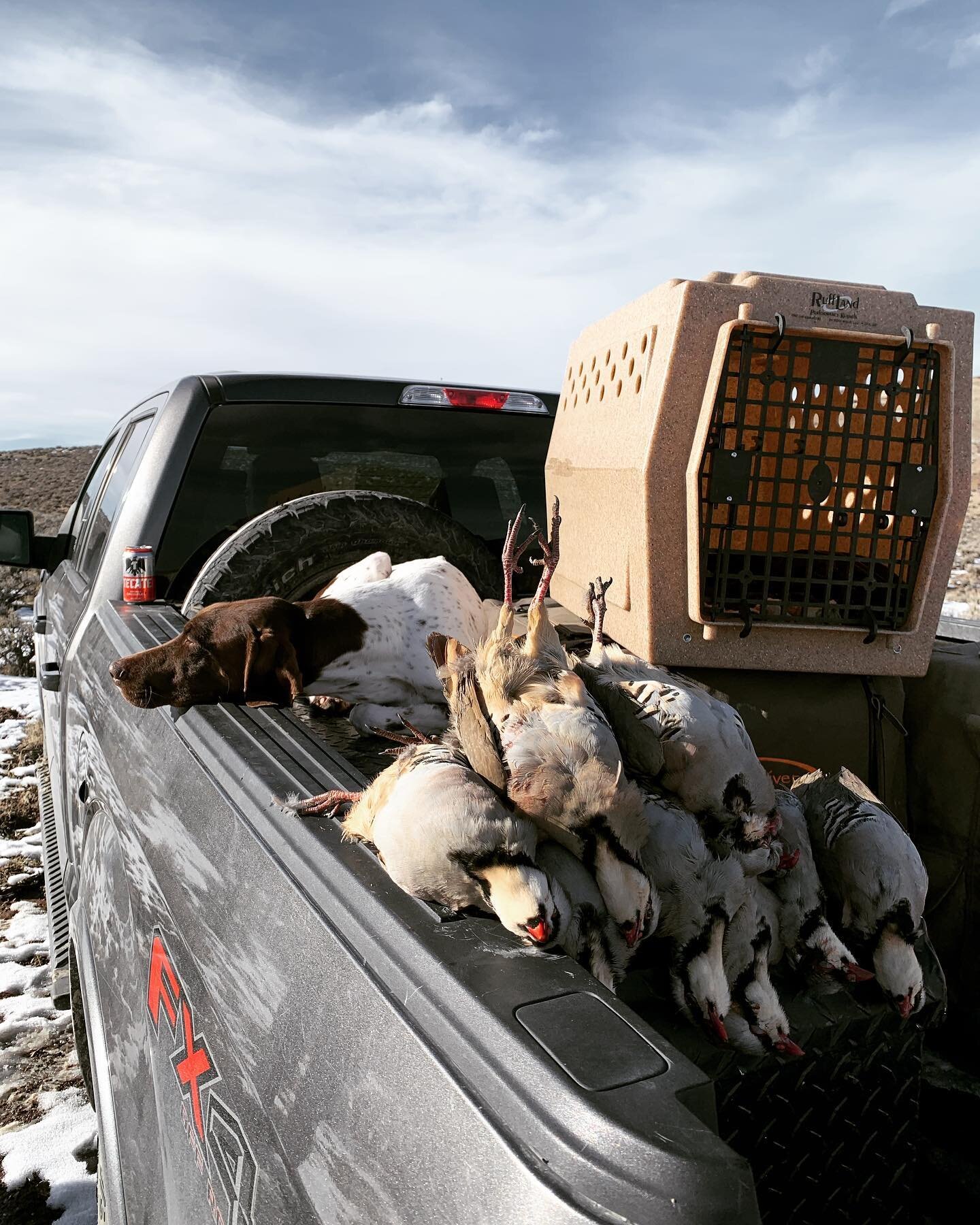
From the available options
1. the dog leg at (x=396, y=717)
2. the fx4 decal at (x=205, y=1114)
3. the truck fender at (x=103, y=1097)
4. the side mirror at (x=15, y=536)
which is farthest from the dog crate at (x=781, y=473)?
the side mirror at (x=15, y=536)

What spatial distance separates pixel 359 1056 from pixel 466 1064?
183 millimetres

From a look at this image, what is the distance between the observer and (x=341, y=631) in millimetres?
2652

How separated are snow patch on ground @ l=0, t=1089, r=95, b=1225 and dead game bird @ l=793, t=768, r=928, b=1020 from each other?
2283 millimetres

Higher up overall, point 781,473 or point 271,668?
point 781,473

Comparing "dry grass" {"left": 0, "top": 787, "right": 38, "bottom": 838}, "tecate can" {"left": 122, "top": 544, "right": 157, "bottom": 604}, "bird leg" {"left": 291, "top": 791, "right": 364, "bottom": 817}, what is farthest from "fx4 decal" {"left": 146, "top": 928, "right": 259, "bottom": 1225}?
"dry grass" {"left": 0, "top": 787, "right": 38, "bottom": 838}

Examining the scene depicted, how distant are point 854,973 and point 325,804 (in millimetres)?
827

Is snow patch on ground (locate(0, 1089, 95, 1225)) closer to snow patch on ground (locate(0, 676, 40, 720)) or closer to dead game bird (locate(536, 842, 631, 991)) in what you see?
dead game bird (locate(536, 842, 631, 991))

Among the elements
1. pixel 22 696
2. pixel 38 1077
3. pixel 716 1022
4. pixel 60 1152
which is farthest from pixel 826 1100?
pixel 22 696

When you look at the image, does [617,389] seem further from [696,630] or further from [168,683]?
[168,683]

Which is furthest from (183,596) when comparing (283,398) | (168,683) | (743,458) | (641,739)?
(641,739)

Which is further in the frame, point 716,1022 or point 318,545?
point 318,545

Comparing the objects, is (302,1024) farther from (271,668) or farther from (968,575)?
(968,575)

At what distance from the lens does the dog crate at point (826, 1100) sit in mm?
Result: 1399

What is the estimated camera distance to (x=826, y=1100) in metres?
1.49
